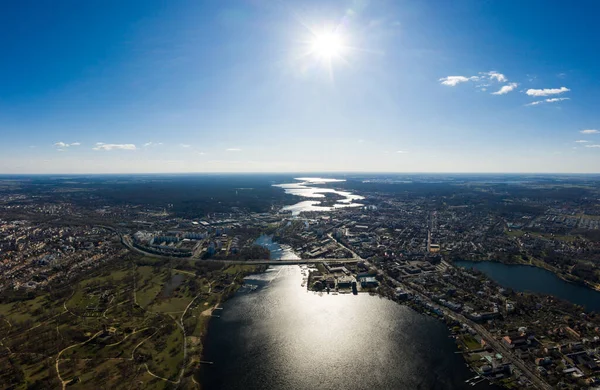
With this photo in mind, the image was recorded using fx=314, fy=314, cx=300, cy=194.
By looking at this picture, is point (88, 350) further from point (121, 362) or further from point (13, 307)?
point (13, 307)

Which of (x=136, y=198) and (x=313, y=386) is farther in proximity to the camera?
(x=136, y=198)

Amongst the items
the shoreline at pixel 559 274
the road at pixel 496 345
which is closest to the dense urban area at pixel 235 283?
the road at pixel 496 345

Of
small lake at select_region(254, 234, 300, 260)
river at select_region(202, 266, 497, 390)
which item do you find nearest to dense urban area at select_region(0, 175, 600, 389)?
small lake at select_region(254, 234, 300, 260)

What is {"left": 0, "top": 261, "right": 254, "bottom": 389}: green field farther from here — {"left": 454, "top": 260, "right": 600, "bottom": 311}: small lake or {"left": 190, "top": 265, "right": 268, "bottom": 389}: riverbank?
{"left": 454, "top": 260, "right": 600, "bottom": 311}: small lake

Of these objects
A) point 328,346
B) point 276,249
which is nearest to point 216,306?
point 328,346

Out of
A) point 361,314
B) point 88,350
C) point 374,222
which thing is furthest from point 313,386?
point 374,222

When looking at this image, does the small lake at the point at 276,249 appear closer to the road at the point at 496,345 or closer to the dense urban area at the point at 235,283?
the dense urban area at the point at 235,283
